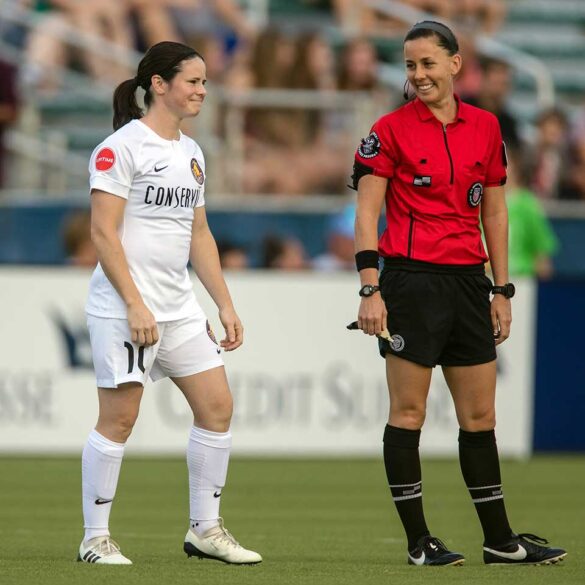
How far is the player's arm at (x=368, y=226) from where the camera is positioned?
617 centimetres

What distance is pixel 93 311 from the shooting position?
6.09 metres

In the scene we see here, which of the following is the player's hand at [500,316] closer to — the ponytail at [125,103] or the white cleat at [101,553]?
the ponytail at [125,103]

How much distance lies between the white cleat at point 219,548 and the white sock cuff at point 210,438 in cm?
32

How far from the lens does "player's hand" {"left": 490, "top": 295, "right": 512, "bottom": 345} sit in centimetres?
641

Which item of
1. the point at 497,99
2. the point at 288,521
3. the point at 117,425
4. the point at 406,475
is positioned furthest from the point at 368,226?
the point at 497,99

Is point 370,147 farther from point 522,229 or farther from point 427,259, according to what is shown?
point 522,229

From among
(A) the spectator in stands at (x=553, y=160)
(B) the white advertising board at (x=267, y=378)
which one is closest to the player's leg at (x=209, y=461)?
(B) the white advertising board at (x=267, y=378)

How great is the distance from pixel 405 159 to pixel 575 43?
1300cm

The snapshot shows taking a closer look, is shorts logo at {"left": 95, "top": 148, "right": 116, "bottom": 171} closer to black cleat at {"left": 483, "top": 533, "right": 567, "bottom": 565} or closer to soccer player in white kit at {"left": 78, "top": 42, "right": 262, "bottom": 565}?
soccer player in white kit at {"left": 78, "top": 42, "right": 262, "bottom": 565}

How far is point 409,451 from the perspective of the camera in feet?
20.6

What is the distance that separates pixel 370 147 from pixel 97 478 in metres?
Answer: 1.63

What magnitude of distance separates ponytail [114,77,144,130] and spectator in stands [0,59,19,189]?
892 cm

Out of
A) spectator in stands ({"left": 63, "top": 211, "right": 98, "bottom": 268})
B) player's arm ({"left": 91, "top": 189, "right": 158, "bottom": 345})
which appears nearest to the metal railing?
spectator in stands ({"left": 63, "top": 211, "right": 98, "bottom": 268})

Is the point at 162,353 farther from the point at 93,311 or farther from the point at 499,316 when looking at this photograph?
the point at 499,316
